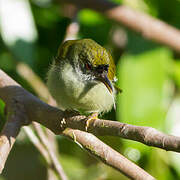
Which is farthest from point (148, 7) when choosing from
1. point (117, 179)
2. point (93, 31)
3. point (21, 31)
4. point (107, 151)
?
point (107, 151)

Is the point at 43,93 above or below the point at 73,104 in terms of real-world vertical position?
below

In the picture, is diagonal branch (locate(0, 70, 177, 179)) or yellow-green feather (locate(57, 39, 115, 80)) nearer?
diagonal branch (locate(0, 70, 177, 179))

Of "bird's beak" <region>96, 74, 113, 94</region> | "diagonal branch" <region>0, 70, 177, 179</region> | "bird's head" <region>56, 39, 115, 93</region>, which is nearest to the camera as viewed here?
"diagonal branch" <region>0, 70, 177, 179</region>

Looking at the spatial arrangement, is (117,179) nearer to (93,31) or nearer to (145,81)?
(145,81)

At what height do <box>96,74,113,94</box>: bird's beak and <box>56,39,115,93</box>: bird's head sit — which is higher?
<box>56,39,115,93</box>: bird's head

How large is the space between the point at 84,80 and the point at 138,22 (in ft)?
4.98

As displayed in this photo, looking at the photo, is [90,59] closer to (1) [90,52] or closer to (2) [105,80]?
(1) [90,52]

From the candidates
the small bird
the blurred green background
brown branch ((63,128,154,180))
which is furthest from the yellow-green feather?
brown branch ((63,128,154,180))

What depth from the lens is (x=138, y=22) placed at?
5.03m

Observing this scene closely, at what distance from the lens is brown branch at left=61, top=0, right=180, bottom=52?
5.00m

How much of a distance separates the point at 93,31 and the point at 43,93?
3.34 ft

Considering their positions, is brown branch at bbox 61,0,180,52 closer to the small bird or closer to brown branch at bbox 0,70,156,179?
the small bird

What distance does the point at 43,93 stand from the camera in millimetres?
4766

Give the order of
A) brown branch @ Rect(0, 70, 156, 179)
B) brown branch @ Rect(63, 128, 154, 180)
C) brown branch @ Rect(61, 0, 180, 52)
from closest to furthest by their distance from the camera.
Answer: brown branch @ Rect(63, 128, 154, 180)
brown branch @ Rect(0, 70, 156, 179)
brown branch @ Rect(61, 0, 180, 52)
